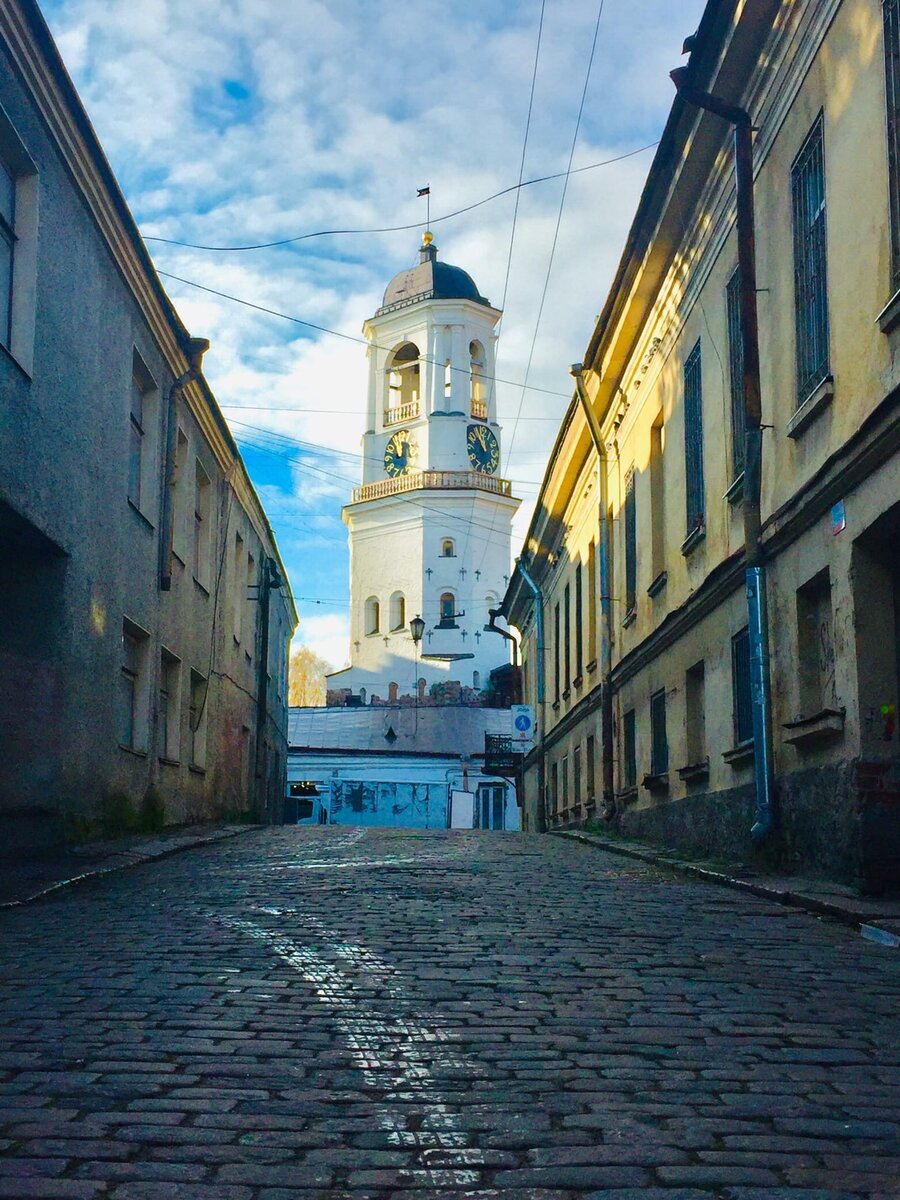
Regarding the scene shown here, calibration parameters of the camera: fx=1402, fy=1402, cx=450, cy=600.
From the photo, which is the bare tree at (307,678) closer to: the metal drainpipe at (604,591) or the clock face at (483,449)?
the clock face at (483,449)

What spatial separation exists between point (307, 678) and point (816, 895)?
75.6 meters

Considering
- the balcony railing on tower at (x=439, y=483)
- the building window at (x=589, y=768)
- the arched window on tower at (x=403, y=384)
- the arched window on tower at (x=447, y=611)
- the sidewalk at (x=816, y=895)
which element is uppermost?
the arched window on tower at (x=403, y=384)

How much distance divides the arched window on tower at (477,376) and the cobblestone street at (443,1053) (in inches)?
2145

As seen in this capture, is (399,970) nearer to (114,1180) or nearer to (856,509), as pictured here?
(114,1180)

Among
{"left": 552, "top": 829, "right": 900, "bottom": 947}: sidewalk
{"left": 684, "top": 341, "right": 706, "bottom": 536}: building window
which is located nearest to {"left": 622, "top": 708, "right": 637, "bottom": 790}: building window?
{"left": 684, "top": 341, "right": 706, "bottom": 536}: building window

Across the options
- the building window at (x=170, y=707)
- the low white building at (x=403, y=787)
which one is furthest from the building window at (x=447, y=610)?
the building window at (x=170, y=707)

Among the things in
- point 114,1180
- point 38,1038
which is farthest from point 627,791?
point 114,1180

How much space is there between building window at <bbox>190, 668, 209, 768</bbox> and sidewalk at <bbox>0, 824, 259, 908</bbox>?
402 cm

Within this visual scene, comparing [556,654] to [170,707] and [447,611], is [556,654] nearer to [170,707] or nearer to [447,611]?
[170,707]

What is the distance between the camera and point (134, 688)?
16.7m

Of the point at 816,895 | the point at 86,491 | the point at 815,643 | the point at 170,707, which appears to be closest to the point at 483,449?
the point at 170,707

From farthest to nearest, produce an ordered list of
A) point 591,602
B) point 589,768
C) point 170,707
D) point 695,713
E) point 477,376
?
point 477,376 → point 589,768 → point 591,602 → point 170,707 → point 695,713

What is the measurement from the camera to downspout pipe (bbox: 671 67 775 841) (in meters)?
11.5

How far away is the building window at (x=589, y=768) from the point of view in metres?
24.8
